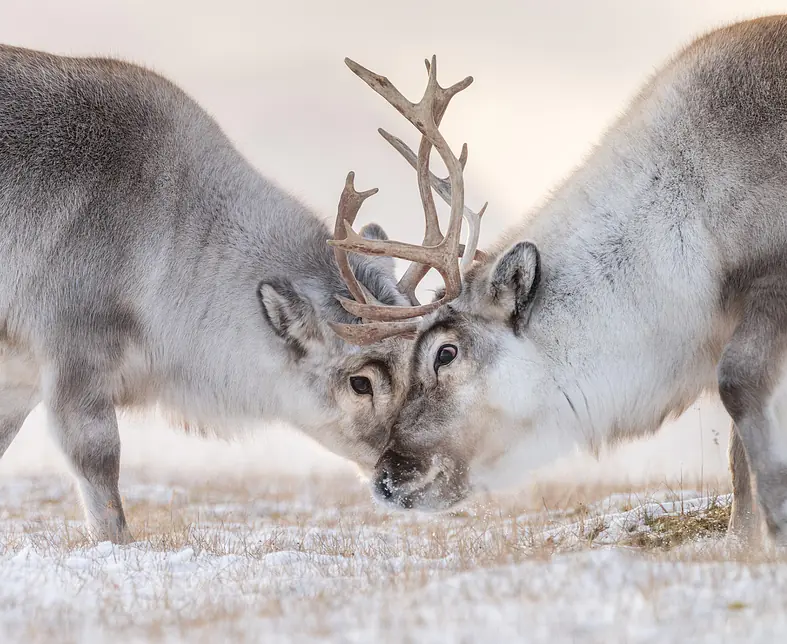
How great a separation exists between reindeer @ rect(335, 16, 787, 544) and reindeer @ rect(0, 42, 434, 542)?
3.45 feet

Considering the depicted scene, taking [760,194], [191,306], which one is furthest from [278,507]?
[760,194]

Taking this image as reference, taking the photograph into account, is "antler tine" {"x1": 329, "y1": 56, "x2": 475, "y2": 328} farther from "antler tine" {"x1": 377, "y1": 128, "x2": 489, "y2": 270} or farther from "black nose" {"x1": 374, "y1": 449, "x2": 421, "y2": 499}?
"black nose" {"x1": 374, "y1": 449, "x2": 421, "y2": 499}

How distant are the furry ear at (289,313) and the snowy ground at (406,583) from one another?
4.53 ft

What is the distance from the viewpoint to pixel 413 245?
6902 mm

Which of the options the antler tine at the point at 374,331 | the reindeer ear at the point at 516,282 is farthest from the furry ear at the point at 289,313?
the reindeer ear at the point at 516,282

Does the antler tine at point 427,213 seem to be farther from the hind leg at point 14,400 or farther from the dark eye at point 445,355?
the hind leg at point 14,400

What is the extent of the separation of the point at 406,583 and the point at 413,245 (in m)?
2.67

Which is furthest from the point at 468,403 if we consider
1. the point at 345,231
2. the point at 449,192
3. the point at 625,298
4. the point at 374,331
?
the point at 449,192

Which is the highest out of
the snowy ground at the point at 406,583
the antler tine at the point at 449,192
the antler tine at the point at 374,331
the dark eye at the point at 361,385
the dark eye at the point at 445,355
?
the antler tine at the point at 449,192

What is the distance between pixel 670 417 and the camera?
6.77m

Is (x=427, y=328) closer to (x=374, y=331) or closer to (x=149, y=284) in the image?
(x=374, y=331)

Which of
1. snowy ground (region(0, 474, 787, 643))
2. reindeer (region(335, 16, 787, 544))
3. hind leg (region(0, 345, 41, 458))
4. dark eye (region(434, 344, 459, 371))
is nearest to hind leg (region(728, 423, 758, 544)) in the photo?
reindeer (region(335, 16, 787, 544))

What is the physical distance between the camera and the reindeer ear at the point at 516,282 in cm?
615

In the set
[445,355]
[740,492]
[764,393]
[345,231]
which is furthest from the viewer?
[345,231]
